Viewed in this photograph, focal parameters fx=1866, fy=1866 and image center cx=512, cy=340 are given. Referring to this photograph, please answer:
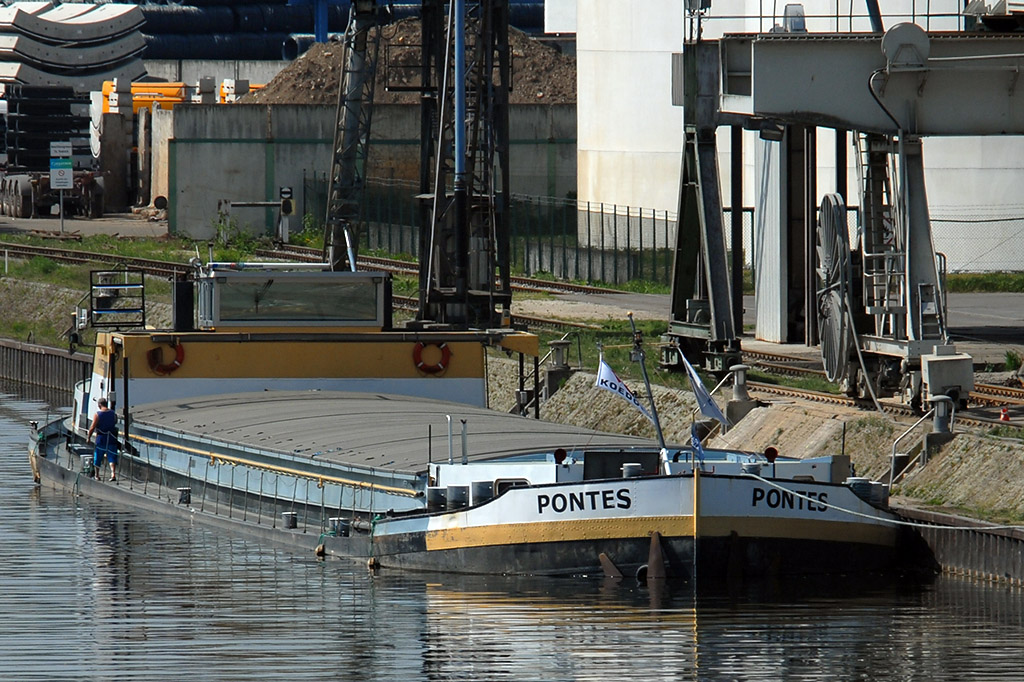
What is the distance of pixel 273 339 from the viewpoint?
94.1 ft

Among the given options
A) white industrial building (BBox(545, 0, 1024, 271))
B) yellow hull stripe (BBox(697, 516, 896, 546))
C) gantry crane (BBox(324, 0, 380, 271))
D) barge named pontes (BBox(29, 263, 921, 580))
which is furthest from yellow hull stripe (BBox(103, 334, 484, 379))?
white industrial building (BBox(545, 0, 1024, 271))

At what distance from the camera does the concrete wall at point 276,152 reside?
6725 centimetres

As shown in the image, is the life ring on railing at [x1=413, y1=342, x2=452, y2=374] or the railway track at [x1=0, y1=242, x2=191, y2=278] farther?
the railway track at [x1=0, y1=242, x2=191, y2=278]

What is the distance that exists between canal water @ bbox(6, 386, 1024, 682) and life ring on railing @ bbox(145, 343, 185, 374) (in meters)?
5.33

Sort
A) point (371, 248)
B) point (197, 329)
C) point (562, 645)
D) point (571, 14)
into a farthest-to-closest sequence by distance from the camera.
Result: point (571, 14)
point (371, 248)
point (197, 329)
point (562, 645)

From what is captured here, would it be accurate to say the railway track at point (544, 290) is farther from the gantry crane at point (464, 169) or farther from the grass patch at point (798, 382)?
the gantry crane at point (464, 169)

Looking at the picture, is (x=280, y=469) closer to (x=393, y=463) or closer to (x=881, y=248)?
(x=393, y=463)

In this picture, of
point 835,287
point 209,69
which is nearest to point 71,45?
point 209,69

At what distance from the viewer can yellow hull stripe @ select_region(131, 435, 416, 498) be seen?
2362 centimetres

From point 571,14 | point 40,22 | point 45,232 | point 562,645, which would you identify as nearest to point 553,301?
point 45,232

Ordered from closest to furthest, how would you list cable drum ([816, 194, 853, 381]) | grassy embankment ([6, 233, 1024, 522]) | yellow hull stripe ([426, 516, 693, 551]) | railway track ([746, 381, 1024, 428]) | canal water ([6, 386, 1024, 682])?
canal water ([6, 386, 1024, 682]), yellow hull stripe ([426, 516, 693, 551]), grassy embankment ([6, 233, 1024, 522]), railway track ([746, 381, 1024, 428]), cable drum ([816, 194, 853, 381])

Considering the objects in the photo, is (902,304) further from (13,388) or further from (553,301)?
(13,388)

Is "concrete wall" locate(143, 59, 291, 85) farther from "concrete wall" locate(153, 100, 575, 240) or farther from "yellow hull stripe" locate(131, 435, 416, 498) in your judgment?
"yellow hull stripe" locate(131, 435, 416, 498)

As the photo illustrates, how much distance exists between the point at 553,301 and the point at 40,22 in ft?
188
